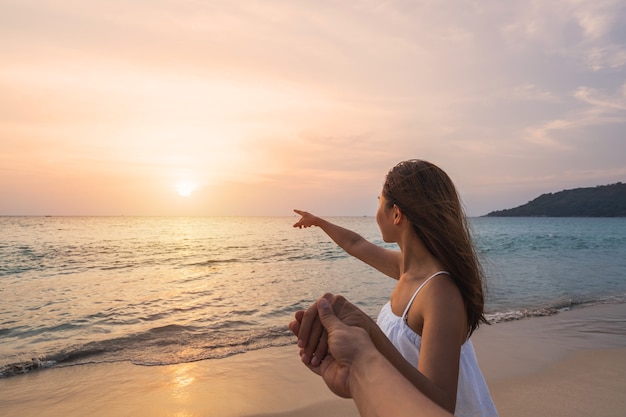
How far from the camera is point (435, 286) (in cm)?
215

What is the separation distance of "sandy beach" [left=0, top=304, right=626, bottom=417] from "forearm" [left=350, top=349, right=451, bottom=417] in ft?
13.1

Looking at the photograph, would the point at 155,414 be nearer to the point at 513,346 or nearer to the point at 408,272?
the point at 408,272

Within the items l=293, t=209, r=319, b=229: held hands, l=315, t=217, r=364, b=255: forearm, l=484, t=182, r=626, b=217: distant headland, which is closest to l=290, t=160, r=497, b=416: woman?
l=315, t=217, r=364, b=255: forearm

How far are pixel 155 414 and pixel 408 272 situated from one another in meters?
4.03

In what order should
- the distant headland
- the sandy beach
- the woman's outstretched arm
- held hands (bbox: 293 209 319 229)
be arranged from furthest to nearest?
the distant headland < the sandy beach < held hands (bbox: 293 209 319 229) < the woman's outstretched arm

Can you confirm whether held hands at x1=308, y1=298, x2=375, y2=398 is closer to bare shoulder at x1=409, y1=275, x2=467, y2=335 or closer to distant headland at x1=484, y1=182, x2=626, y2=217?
bare shoulder at x1=409, y1=275, x2=467, y2=335

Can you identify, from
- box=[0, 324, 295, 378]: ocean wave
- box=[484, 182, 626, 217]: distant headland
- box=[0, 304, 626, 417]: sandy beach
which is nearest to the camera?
box=[0, 304, 626, 417]: sandy beach

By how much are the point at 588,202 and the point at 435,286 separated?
14638 centimetres

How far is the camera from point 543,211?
138375 mm

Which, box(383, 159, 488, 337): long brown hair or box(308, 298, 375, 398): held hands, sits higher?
box(383, 159, 488, 337): long brown hair

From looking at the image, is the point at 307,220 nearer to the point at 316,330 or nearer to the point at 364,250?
the point at 364,250

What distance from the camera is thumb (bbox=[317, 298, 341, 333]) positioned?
1.49 metres

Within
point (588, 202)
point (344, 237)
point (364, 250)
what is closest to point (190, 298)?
point (344, 237)

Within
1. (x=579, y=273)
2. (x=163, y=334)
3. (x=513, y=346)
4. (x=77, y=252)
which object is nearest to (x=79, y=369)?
(x=163, y=334)
